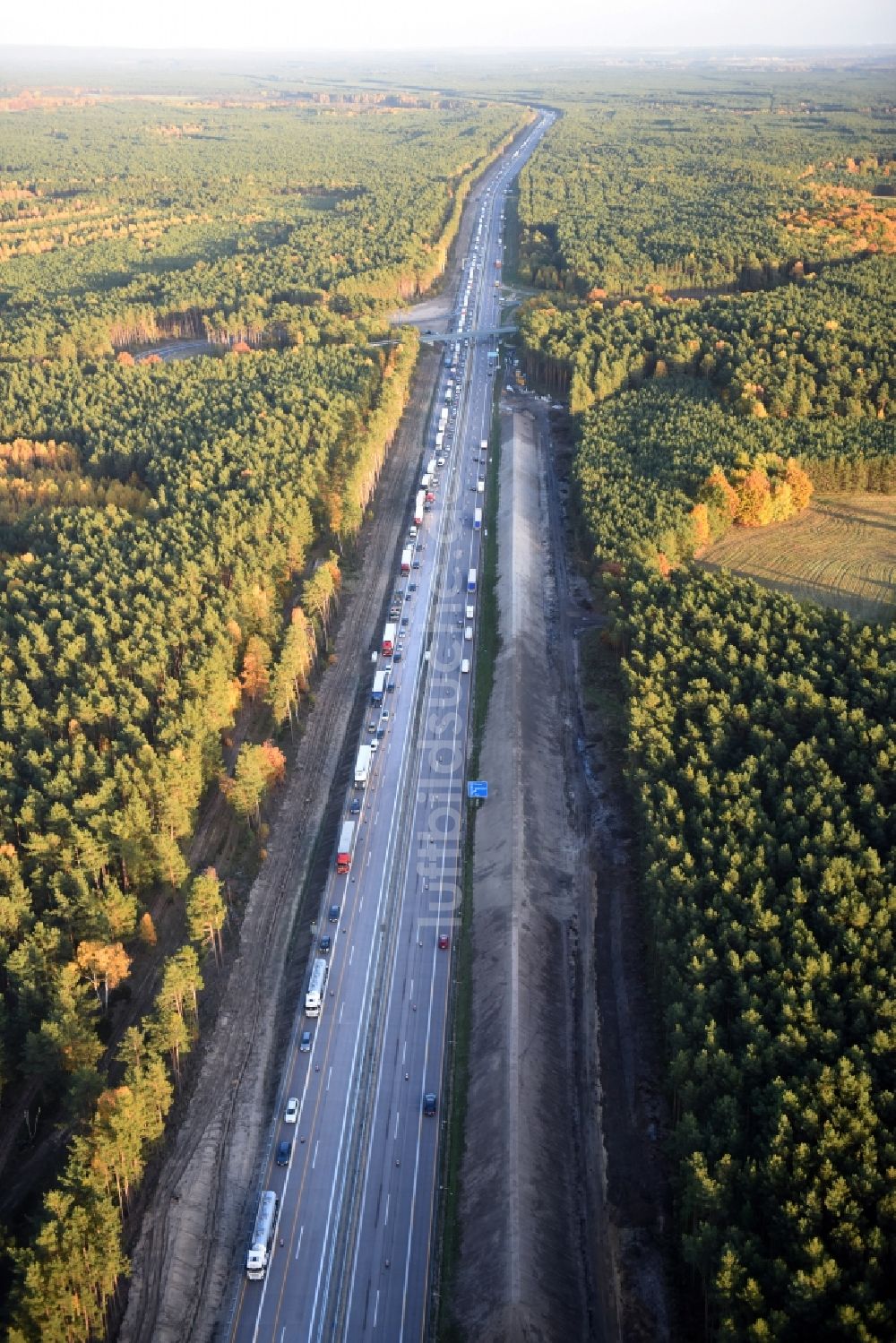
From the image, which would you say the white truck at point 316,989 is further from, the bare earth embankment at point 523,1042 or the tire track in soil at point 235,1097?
the bare earth embankment at point 523,1042

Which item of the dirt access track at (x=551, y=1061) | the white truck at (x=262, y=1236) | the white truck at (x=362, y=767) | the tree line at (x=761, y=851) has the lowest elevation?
the white truck at (x=262, y=1236)

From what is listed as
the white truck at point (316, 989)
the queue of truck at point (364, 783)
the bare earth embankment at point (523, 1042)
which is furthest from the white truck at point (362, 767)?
the white truck at point (316, 989)

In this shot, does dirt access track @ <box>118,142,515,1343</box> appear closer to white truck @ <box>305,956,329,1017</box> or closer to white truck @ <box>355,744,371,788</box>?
white truck @ <box>305,956,329,1017</box>

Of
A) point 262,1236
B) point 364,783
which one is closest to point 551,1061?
point 262,1236

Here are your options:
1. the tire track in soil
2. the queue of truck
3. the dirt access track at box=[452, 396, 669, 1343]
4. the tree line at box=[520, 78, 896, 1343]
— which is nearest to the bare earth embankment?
the dirt access track at box=[452, 396, 669, 1343]

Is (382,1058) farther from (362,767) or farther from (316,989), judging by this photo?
(362,767)

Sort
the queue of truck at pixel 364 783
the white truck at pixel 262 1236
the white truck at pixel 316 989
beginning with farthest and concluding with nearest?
the white truck at pixel 316 989, the queue of truck at pixel 364 783, the white truck at pixel 262 1236

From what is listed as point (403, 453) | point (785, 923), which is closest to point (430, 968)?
point (785, 923)
